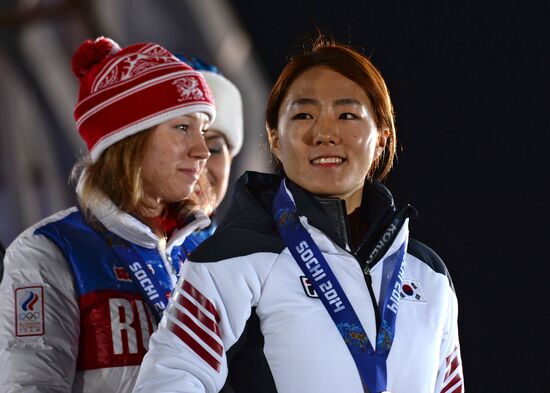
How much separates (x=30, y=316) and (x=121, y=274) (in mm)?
213

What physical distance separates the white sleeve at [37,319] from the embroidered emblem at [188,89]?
1.56 ft

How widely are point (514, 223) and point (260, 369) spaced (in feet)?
5.80

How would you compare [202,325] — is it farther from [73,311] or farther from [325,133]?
[73,311]

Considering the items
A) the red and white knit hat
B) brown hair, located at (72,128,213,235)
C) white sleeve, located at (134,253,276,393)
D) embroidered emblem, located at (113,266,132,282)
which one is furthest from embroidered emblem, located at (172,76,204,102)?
white sleeve, located at (134,253,276,393)

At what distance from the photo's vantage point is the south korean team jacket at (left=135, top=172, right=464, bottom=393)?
54.5 inches

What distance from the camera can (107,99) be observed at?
7.01 feet

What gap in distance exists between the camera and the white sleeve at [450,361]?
1573 millimetres

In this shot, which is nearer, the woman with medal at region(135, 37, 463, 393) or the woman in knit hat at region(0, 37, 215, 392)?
the woman with medal at region(135, 37, 463, 393)

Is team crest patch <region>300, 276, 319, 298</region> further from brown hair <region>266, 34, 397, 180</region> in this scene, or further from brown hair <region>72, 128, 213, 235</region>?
brown hair <region>72, 128, 213, 235</region>

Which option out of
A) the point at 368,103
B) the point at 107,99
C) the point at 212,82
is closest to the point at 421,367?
the point at 368,103

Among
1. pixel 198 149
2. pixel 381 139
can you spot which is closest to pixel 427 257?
pixel 381 139

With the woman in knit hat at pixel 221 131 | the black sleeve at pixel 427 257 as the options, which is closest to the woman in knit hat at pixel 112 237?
the woman in knit hat at pixel 221 131

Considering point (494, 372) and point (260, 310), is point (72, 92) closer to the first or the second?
point (494, 372)

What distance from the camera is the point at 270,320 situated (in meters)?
1.42
